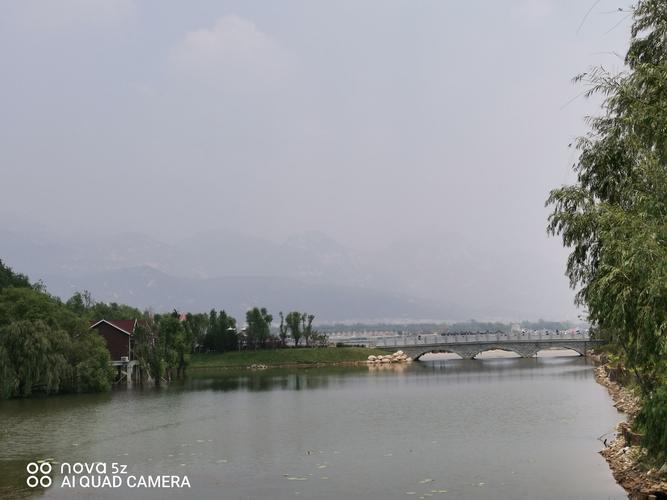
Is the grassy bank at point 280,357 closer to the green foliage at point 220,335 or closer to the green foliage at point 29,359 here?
the green foliage at point 220,335

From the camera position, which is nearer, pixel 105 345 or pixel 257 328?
pixel 105 345

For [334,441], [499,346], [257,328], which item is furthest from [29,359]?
[499,346]

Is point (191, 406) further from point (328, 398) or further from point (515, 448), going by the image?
point (515, 448)

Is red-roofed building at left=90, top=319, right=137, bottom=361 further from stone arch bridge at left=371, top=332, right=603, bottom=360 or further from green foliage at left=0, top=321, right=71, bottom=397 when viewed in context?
stone arch bridge at left=371, top=332, right=603, bottom=360

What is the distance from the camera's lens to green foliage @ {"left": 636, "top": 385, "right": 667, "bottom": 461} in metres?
17.1

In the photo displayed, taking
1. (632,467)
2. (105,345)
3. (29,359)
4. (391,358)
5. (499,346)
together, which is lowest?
(632,467)

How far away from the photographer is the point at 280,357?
122 metres

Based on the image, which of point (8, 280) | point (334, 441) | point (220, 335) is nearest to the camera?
point (334, 441)

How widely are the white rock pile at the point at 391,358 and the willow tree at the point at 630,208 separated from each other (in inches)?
3904

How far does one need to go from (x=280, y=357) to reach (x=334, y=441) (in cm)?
8714

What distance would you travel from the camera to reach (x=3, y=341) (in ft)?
205

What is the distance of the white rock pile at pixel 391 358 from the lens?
120 metres

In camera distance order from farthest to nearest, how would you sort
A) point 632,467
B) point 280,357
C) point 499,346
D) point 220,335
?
point 220,335 → point 499,346 → point 280,357 → point 632,467

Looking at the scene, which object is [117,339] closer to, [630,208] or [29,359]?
[29,359]
